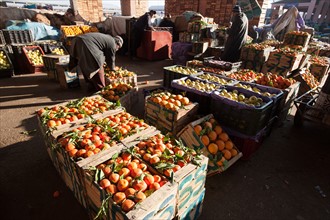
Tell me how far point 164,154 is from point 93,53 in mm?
4838

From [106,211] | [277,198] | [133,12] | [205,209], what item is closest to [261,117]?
[277,198]

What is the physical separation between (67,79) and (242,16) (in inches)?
275

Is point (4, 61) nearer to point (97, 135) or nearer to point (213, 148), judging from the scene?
point (97, 135)

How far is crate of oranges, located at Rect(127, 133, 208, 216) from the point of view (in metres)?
2.24

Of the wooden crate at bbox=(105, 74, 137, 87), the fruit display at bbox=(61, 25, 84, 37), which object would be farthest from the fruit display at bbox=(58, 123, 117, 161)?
the fruit display at bbox=(61, 25, 84, 37)

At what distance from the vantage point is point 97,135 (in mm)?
2898

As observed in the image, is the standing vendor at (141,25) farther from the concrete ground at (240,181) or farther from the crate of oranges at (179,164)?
→ the crate of oranges at (179,164)

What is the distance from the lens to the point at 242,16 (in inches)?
295

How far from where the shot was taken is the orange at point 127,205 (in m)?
1.85

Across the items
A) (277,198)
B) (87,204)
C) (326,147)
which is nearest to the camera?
(87,204)

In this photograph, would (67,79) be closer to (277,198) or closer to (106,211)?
(106,211)

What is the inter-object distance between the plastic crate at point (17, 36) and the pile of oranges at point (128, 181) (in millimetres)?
10189

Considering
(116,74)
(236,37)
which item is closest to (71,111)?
(116,74)

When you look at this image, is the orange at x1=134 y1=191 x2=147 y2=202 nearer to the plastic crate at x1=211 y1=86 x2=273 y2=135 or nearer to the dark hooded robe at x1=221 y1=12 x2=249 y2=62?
the plastic crate at x1=211 y1=86 x2=273 y2=135
